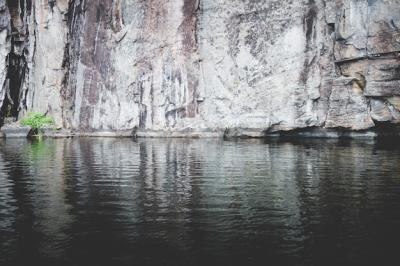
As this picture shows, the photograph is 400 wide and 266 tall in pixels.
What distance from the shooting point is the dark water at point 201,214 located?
8109 millimetres

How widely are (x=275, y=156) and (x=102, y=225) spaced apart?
14937 millimetres

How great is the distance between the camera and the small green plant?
4472 cm

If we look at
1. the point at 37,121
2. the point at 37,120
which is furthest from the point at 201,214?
the point at 37,120

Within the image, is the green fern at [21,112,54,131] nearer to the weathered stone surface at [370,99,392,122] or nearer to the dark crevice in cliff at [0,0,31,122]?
the dark crevice in cliff at [0,0,31,122]

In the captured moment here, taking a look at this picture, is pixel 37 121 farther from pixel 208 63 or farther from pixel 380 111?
pixel 380 111

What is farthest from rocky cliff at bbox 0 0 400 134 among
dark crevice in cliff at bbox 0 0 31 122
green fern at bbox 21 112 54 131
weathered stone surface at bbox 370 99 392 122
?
green fern at bbox 21 112 54 131

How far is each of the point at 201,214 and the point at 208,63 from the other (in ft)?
→ 104

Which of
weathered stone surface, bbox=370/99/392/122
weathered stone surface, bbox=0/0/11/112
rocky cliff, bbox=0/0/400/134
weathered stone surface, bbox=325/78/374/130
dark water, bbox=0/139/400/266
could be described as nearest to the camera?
dark water, bbox=0/139/400/266

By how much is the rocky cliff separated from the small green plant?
1025 mm

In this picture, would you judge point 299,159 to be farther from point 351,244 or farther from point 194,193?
point 351,244

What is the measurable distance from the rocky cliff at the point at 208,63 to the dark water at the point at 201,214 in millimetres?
16997

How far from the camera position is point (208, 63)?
41.6 metres

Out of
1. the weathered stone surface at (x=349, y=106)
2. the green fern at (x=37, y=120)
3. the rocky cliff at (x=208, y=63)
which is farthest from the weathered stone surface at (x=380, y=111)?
the green fern at (x=37, y=120)

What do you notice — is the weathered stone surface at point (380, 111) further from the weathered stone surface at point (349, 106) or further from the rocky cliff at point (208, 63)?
the weathered stone surface at point (349, 106)
